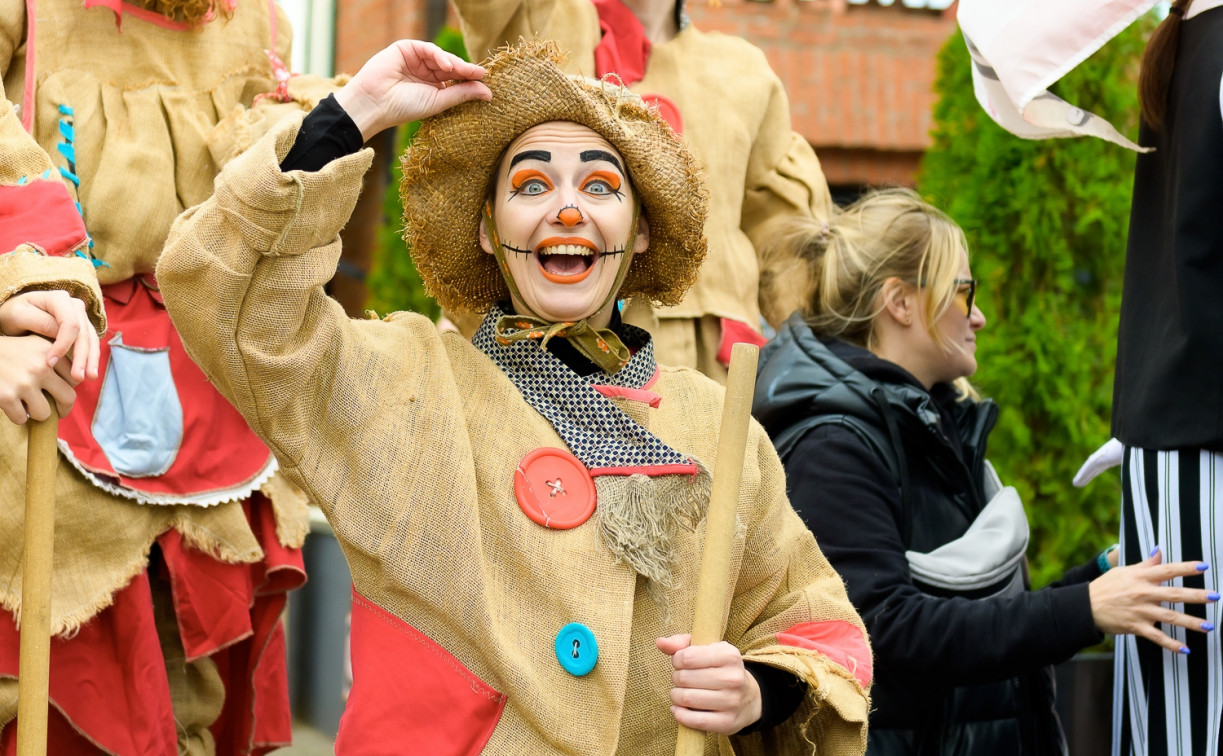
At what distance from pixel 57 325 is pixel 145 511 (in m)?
0.86

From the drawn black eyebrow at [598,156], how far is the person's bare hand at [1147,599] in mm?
1269

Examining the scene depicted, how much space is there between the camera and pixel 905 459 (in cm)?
333

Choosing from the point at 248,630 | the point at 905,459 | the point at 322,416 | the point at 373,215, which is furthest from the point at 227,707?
the point at 373,215

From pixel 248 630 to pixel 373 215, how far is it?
18.6ft

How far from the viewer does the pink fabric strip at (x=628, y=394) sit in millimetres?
2566

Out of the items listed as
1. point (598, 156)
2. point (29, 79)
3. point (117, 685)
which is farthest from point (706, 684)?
point (29, 79)

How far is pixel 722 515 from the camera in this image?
224 cm

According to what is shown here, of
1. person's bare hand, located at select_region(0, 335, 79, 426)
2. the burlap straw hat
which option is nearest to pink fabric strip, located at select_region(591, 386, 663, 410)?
the burlap straw hat

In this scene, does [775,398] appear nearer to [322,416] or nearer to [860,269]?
[860,269]

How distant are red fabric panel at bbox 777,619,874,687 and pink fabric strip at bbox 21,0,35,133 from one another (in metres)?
1.78

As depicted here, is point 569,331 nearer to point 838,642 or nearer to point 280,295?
point 280,295

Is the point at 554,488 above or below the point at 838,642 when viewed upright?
above

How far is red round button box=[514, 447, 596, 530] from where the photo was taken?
239 centimetres

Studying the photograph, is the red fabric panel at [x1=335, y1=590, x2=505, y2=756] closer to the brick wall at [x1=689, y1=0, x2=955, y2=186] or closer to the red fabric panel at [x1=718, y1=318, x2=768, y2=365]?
the red fabric panel at [x1=718, y1=318, x2=768, y2=365]
